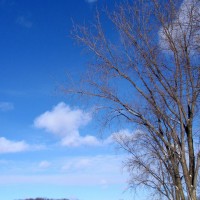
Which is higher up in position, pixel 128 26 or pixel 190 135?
pixel 128 26

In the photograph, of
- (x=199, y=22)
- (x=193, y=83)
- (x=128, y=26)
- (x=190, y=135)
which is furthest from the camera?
(x=128, y=26)

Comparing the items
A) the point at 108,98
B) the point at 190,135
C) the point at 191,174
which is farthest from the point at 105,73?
the point at 191,174

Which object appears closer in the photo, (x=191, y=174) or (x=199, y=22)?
(x=199, y=22)

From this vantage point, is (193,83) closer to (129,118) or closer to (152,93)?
(152,93)

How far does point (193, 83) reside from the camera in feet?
36.4

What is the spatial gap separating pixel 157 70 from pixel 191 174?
3.37 m

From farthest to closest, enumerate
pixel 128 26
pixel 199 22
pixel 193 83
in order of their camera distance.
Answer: pixel 128 26, pixel 193 83, pixel 199 22

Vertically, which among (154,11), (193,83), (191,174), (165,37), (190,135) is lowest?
(191,174)

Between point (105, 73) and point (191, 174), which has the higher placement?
point (105, 73)

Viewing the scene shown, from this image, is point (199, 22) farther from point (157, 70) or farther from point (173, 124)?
point (173, 124)

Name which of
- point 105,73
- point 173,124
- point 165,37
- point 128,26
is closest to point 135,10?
point 128,26

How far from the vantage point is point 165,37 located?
1197 centimetres

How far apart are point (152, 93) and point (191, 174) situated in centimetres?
278

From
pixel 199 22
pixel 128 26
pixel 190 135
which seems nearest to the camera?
pixel 199 22
